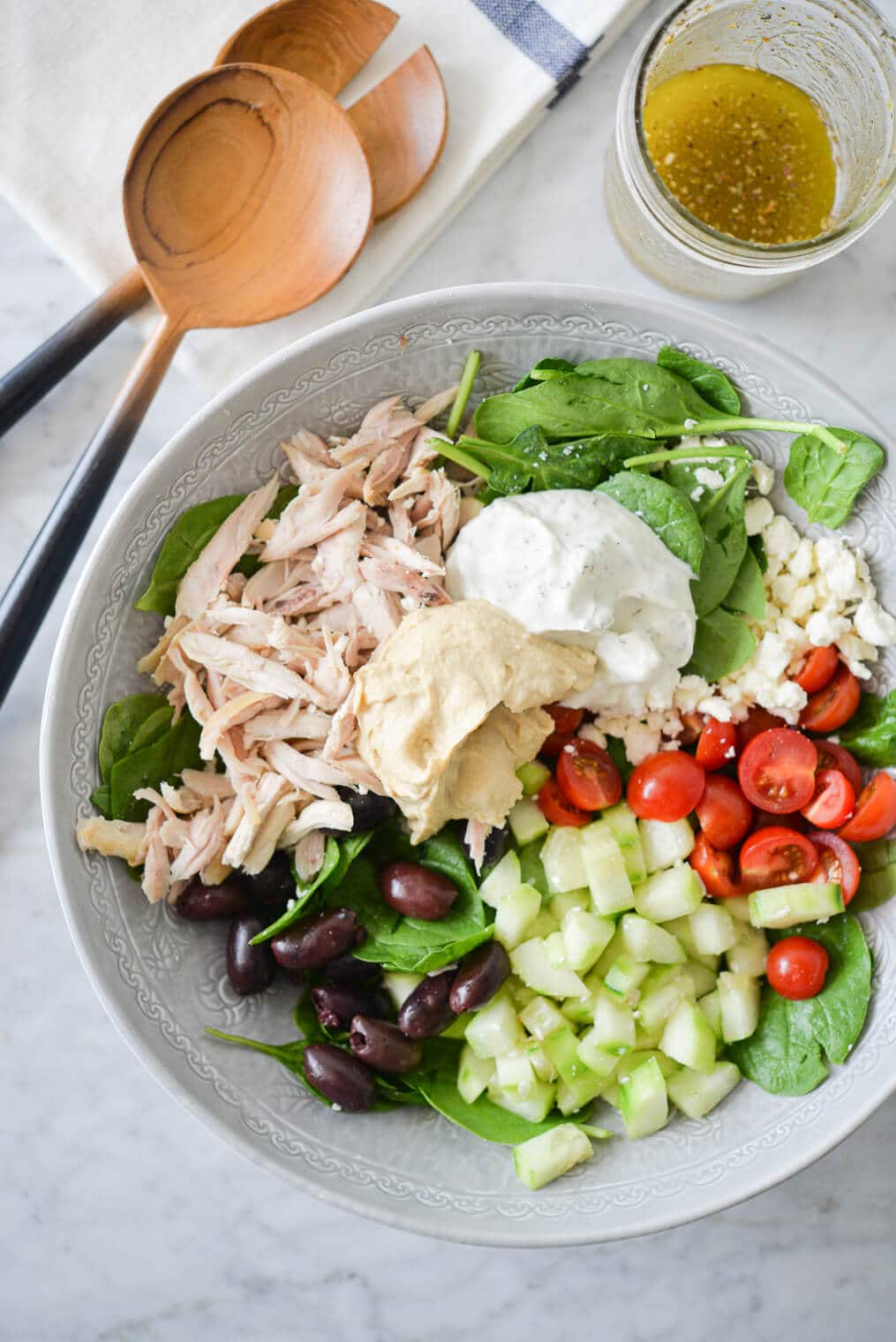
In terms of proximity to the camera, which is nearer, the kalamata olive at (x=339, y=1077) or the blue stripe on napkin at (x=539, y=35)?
the kalamata olive at (x=339, y=1077)

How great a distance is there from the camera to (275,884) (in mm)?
1807

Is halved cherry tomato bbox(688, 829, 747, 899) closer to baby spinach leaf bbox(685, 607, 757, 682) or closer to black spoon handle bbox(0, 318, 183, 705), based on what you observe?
baby spinach leaf bbox(685, 607, 757, 682)

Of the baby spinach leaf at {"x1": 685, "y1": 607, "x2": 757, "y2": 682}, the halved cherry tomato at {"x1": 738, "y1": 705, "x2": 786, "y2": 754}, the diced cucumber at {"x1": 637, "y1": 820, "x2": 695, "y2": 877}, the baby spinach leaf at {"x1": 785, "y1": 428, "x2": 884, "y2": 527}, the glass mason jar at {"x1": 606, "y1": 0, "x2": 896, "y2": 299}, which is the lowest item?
the diced cucumber at {"x1": 637, "y1": 820, "x2": 695, "y2": 877}

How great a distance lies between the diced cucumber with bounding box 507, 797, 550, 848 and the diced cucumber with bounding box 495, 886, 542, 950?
97mm

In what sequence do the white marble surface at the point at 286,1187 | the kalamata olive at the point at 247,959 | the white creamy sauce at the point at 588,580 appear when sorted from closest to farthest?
1. the white creamy sauce at the point at 588,580
2. the kalamata olive at the point at 247,959
3. the white marble surface at the point at 286,1187

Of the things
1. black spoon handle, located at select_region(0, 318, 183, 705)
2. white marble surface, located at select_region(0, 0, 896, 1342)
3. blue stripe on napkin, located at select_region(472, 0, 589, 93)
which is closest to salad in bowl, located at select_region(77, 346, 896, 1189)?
black spoon handle, located at select_region(0, 318, 183, 705)

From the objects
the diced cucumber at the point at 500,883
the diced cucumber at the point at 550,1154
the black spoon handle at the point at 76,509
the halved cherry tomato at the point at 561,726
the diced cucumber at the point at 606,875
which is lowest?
the diced cucumber at the point at 550,1154

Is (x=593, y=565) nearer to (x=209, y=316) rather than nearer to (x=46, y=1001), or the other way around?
(x=209, y=316)

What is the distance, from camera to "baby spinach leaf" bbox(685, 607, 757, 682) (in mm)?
1827

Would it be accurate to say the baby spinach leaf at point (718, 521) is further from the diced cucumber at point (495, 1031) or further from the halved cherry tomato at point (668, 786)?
the diced cucumber at point (495, 1031)

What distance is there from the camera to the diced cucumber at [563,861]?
1.86 m

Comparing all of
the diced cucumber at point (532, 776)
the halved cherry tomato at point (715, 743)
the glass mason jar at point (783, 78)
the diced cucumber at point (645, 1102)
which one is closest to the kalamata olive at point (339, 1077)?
the diced cucumber at point (645, 1102)

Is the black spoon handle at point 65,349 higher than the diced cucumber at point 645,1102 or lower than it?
higher

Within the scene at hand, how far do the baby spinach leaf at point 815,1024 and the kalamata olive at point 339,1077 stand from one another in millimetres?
698
